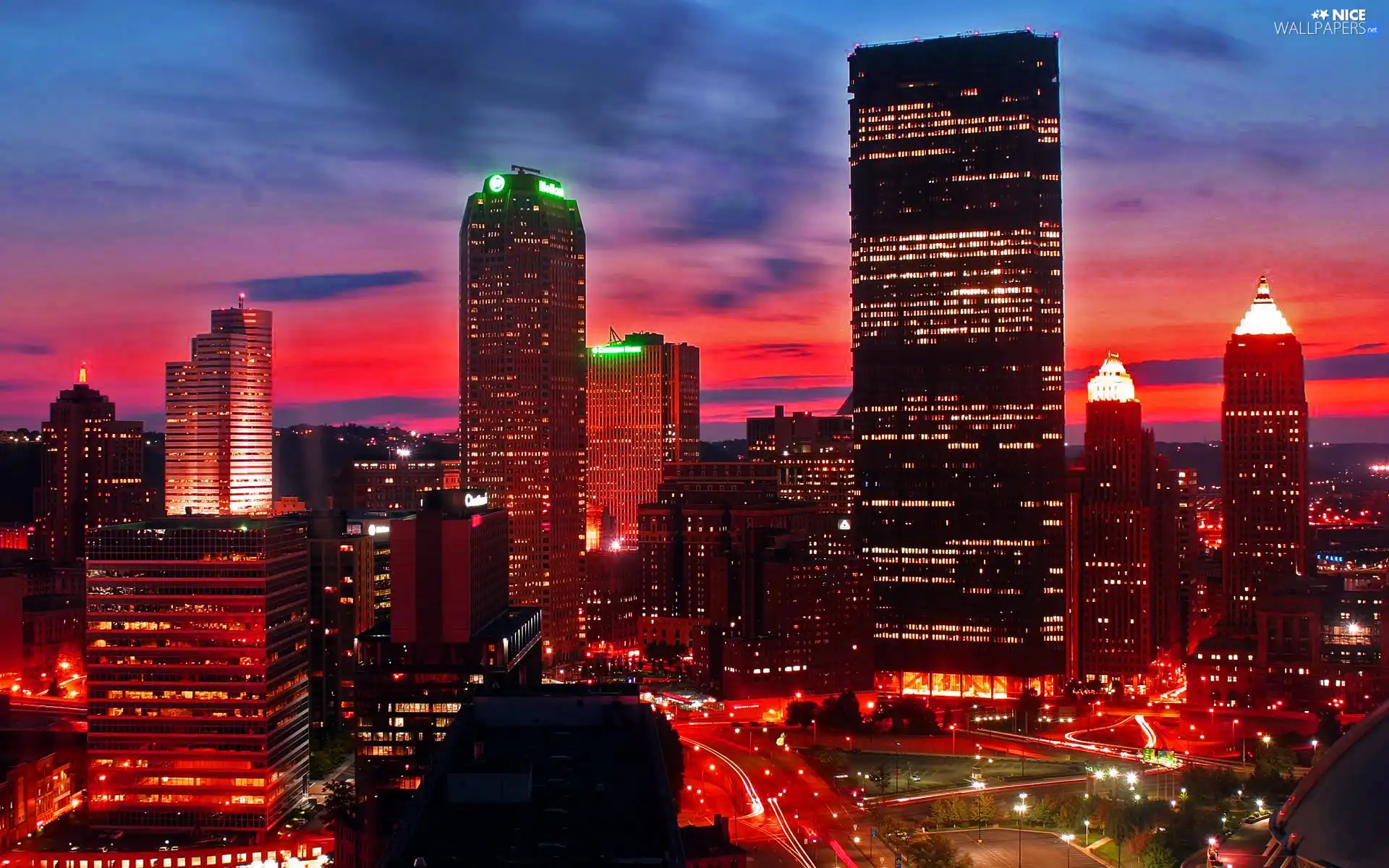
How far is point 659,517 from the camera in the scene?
471ft

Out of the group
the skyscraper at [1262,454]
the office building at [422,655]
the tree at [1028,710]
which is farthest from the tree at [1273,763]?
the skyscraper at [1262,454]

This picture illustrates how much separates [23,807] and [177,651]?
1080 centimetres

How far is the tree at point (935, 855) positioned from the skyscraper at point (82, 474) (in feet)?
401

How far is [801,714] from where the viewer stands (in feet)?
319

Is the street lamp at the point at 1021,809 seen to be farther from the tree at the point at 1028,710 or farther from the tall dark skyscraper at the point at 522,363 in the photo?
the tall dark skyscraper at the point at 522,363

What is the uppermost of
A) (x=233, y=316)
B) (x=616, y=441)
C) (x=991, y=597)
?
(x=233, y=316)

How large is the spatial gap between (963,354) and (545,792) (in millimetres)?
87780

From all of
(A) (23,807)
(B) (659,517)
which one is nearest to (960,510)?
(B) (659,517)

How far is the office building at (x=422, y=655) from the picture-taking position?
2699 inches

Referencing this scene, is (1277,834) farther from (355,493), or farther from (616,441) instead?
(616,441)

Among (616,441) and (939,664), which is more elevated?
(616,441)

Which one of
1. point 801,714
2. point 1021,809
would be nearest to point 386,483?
point 801,714

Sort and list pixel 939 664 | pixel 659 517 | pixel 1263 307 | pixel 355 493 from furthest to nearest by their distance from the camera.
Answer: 1. pixel 355 493
2. pixel 659 517
3. pixel 1263 307
4. pixel 939 664

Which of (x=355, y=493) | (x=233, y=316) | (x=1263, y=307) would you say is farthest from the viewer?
(x=233, y=316)
